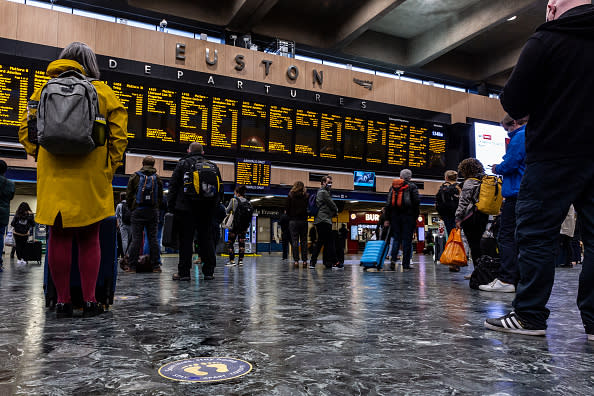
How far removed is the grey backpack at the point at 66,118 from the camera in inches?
96.8

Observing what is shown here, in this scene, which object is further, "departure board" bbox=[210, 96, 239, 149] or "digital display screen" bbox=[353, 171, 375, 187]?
"digital display screen" bbox=[353, 171, 375, 187]

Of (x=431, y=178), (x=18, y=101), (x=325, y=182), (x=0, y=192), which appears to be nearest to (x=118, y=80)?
(x=18, y=101)

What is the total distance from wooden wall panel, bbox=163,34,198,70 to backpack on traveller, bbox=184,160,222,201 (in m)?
A: 7.80

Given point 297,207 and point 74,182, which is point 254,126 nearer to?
point 297,207

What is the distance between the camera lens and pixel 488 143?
53.6 feet

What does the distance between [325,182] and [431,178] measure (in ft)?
26.0

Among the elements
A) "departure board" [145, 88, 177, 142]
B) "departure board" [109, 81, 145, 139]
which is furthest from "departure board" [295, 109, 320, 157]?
"departure board" [109, 81, 145, 139]

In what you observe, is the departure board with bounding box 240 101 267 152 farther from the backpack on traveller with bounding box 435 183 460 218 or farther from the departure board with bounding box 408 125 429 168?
the backpack on traveller with bounding box 435 183 460 218

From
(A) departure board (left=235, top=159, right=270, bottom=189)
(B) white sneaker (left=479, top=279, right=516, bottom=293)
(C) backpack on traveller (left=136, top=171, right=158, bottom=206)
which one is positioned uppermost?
(A) departure board (left=235, top=159, right=270, bottom=189)

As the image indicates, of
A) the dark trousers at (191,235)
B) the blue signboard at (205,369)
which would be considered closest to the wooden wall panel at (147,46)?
the dark trousers at (191,235)

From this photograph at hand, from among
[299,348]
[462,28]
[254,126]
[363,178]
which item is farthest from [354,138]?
[299,348]

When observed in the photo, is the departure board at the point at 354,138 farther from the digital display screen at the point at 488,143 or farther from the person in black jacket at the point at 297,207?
the person in black jacket at the point at 297,207

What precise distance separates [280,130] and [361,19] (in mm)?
6770

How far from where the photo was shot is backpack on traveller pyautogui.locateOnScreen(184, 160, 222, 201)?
5.15 m
